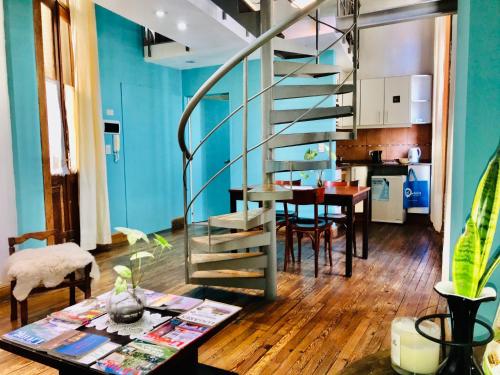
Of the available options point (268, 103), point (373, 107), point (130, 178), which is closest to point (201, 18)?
point (268, 103)

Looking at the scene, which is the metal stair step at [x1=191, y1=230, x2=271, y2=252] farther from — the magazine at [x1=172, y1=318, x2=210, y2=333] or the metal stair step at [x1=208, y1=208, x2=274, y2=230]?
the magazine at [x1=172, y1=318, x2=210, y2=333]

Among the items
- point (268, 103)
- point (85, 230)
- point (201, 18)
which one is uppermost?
point (201, 18)

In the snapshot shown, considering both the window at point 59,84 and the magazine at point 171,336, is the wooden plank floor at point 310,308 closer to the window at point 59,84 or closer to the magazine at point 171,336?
the magazine at point 171,336

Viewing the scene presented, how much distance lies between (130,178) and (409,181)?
182 inches

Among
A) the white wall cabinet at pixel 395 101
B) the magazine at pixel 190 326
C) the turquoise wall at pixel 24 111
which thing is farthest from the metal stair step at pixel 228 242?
the white wall cabinet at pixel 395 101

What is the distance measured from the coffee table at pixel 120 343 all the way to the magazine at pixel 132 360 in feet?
0.09

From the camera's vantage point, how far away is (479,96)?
1.47 m

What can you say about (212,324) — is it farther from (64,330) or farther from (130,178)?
(130,178)

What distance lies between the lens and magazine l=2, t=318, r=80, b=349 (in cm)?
173

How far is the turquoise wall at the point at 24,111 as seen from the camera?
3.67 meters

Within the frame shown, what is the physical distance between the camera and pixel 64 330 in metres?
1.85

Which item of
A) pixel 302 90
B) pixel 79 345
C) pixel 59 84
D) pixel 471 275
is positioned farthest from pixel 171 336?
pixel 59 84

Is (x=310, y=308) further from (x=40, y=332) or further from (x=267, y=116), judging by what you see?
(x=40, y=332)

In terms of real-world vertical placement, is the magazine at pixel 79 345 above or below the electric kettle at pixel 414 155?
below
